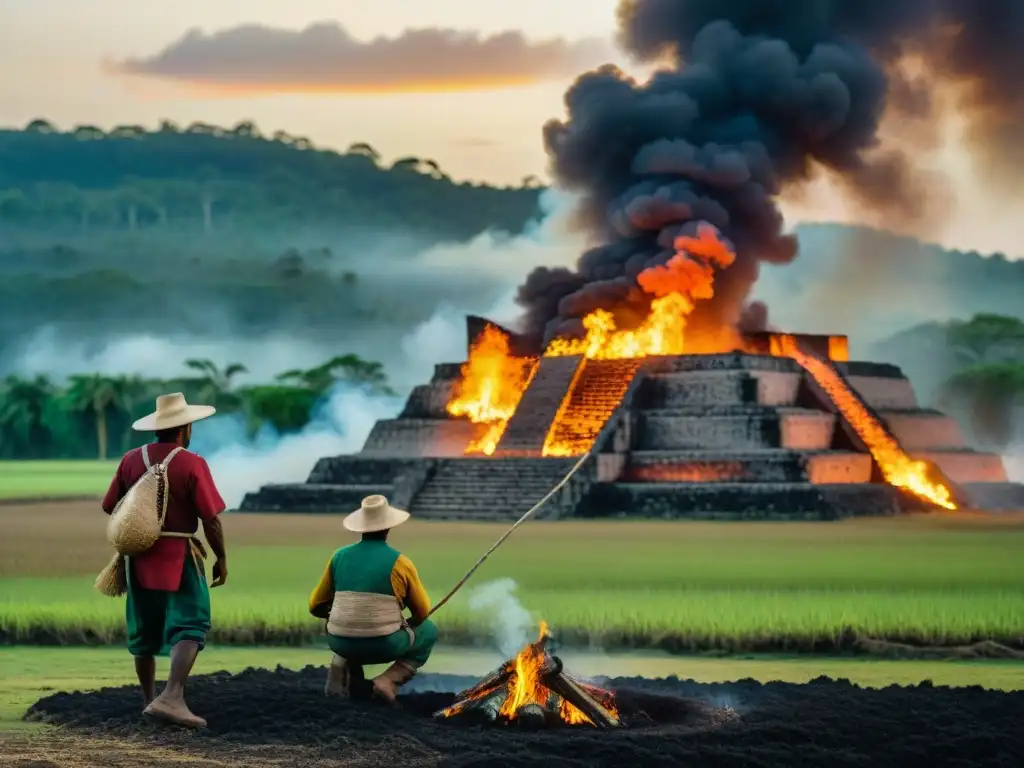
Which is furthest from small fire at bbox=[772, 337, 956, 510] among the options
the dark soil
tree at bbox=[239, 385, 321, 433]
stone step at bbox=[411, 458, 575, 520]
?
tree at bbox=[239, 385, 321, 433]

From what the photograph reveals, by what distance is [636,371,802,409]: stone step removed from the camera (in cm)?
3619

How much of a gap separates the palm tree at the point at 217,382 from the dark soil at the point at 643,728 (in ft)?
239

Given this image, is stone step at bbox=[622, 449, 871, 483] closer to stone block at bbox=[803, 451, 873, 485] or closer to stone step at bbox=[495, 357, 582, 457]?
stone block at bbox=[803, 451, 873, 485]

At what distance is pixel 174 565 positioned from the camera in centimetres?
1005

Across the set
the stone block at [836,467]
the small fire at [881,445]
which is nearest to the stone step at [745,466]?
the stone block at [836,467]

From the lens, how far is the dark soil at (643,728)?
8953 millimetres

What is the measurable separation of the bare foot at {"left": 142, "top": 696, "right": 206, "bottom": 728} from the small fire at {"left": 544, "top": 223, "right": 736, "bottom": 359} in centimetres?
3178

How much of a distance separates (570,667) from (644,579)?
6.74 m

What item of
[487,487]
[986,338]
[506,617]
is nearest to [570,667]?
[506,617]

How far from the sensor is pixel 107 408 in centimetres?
8194

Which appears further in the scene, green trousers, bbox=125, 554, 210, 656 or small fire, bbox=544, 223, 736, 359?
small fire, bbox=544, 223, 736, 359

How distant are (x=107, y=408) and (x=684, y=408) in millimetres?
50426

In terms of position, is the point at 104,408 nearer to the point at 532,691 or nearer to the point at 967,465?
the point at 967,465

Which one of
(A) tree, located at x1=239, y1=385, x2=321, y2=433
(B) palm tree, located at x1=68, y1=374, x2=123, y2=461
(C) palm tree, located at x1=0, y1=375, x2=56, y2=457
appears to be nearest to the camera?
(A) tree, located at x1=239, y1=385, x2=321, y2=433
